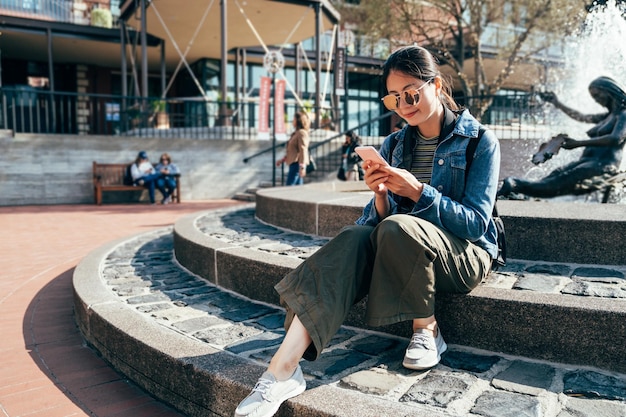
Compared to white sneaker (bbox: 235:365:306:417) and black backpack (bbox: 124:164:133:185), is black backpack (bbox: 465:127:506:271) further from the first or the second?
black backpack (bbox: 124:164:133:185)

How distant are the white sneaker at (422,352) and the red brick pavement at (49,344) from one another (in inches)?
45.3

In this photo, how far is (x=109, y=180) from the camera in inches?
513

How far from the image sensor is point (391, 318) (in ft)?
7.41

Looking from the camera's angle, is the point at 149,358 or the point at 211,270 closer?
the point at 149,358

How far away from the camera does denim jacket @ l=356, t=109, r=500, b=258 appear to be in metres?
2.33

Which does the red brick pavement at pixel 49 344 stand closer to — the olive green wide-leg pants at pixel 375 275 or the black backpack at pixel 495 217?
the olive green wide-leg pants at pixel 375 275

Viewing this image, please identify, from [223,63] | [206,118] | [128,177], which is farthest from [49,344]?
[206,118]

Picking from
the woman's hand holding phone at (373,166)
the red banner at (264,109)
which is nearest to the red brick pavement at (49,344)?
the woman's hand holding phone at (373,166)

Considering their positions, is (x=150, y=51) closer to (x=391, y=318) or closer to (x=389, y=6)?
(x=389, y=6)

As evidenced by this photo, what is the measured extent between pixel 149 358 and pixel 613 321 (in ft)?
7.32

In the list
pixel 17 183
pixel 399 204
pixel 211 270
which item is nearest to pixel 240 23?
pixel 17 183

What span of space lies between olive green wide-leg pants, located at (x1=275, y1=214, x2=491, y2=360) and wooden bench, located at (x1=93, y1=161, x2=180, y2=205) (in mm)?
11324

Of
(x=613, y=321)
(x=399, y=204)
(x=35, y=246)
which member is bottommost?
(x=35, y=246)

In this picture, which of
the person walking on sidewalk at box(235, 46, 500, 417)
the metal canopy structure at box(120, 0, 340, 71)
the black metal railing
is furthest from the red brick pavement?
the metal canopy structure at box(120, 0, 340, 71)
